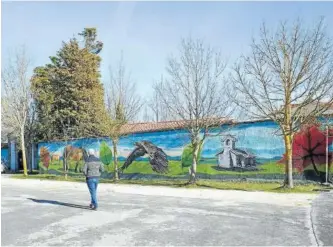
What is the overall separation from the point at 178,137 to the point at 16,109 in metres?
14.1

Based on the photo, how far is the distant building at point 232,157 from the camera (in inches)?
805

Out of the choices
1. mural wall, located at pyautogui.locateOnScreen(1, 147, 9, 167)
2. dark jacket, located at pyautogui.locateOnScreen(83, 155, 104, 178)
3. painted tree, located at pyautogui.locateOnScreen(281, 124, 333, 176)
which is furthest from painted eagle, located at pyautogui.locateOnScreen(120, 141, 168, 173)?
mural wall, located at pyautogui.locateOnScreen(1, 147, 9, 167)

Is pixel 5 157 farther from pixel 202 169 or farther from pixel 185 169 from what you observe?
pixel 202 169

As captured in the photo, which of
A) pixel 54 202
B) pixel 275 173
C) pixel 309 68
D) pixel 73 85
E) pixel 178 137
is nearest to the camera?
pixel 54 202

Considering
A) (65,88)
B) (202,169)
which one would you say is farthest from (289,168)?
(65,88)

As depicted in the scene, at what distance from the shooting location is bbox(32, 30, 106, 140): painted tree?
3334cm

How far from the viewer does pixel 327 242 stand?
685 centimetres

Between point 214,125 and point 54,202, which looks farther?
point 214,125

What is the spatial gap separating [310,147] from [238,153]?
12.2ft

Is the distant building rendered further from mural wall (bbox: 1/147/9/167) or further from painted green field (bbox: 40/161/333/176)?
mural wall (bbox: 1/147/9/167)

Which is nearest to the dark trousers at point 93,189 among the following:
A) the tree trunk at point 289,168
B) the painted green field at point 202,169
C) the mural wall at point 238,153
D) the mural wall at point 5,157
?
the tree trunk at point 289,168

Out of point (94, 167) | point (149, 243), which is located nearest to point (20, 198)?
point (94, 167)

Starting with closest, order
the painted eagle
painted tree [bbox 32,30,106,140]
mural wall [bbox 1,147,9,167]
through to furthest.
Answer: the painted eagle, painted tree [bbox 32,30,106,140], mural wall [bbox 1,147,9,167]

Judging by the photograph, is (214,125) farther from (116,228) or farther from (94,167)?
(116,228)
